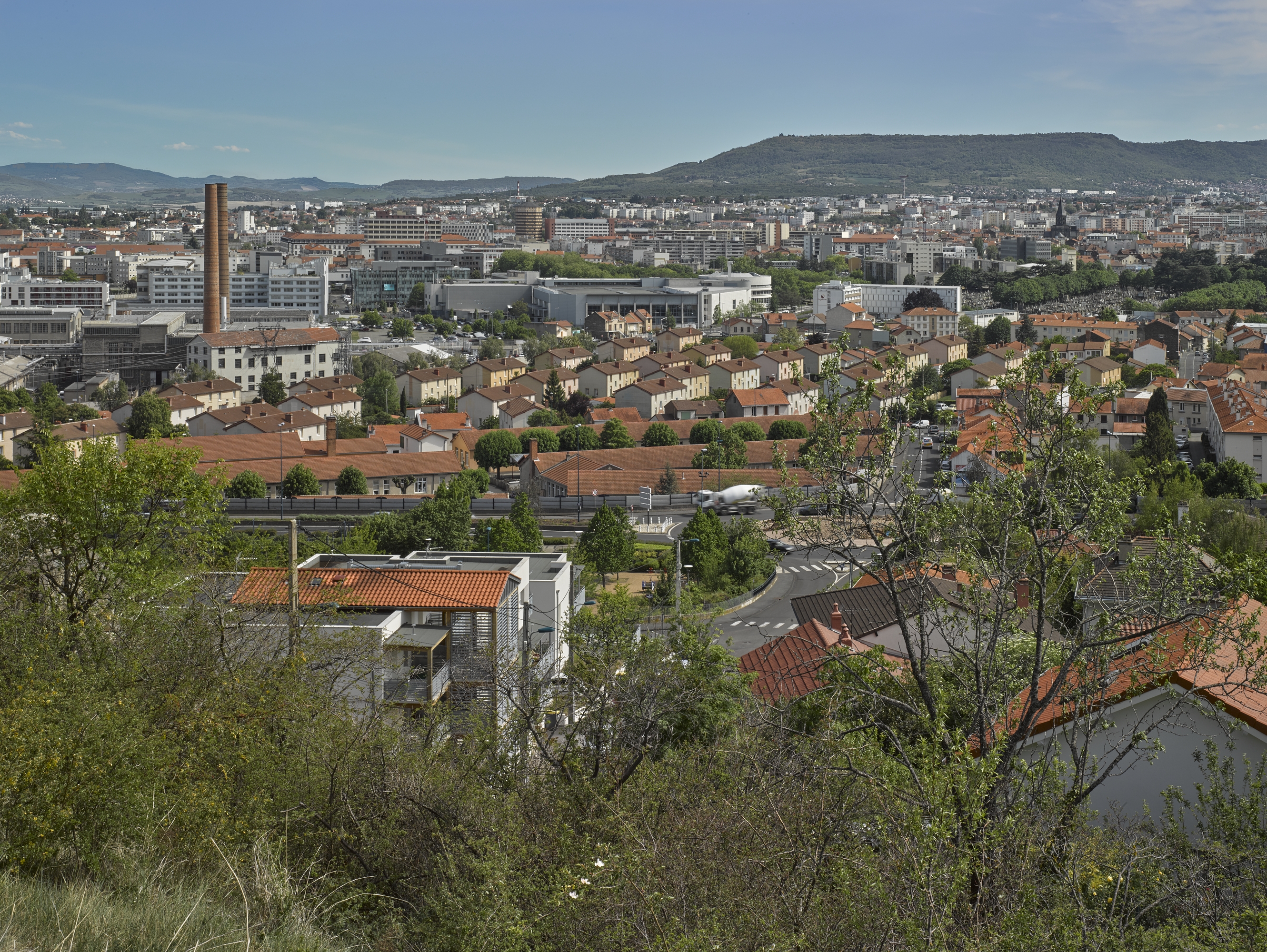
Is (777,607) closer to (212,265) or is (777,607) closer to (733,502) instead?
(733,502)

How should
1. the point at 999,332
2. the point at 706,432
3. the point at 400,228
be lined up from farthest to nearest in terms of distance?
the point at 400,228
the point at 999,332
the point at 706,432

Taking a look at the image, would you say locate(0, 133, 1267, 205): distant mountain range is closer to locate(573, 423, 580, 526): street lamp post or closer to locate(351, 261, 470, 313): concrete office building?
locate(351, 261, 470, 313): concrete office building

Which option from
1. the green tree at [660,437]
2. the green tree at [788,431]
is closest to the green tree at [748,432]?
the green tree at [788,431]

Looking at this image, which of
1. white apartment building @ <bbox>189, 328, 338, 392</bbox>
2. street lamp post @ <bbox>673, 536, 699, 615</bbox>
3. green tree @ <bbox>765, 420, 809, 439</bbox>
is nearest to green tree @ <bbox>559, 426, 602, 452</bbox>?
green tree @ <bbox>765, 420, 809, 439</bbox>

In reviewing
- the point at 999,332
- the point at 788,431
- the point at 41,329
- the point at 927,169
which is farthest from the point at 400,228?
the point at 927,169

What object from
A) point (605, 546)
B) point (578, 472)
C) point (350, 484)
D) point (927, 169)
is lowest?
point (350, 484)
